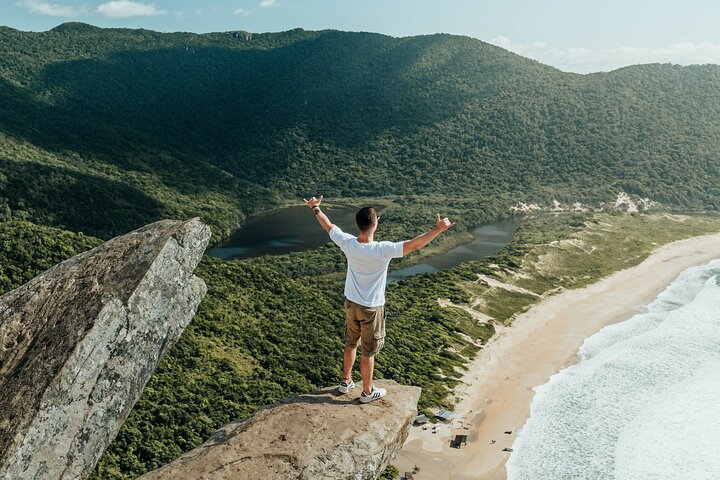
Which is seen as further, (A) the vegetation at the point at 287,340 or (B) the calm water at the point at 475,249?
(B) the calm water at the point at 475,249

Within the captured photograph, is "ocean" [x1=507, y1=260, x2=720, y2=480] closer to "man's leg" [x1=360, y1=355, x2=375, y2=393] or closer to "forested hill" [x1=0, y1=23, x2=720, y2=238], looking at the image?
"man's leg" [x1=360, y1=355, x2=375, y2=393]

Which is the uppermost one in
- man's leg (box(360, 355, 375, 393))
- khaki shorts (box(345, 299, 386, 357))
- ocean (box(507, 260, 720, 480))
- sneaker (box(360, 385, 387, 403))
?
khaki shorts (box(345, 299, 386, 357))

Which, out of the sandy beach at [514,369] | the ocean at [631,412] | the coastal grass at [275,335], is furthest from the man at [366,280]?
the ocean at [631,412]

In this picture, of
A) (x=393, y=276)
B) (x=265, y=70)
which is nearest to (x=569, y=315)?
(x=393, y=276)

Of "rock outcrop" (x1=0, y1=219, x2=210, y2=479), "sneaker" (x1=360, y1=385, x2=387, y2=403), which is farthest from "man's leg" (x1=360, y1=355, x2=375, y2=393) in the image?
"rock outcrop" (x1=0, y1=219, x2=210, y2=479)

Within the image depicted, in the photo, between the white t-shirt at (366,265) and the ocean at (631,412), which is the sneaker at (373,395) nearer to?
the white t-shirt at (366,265)

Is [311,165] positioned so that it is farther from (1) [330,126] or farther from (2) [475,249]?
(2) [475,249]
